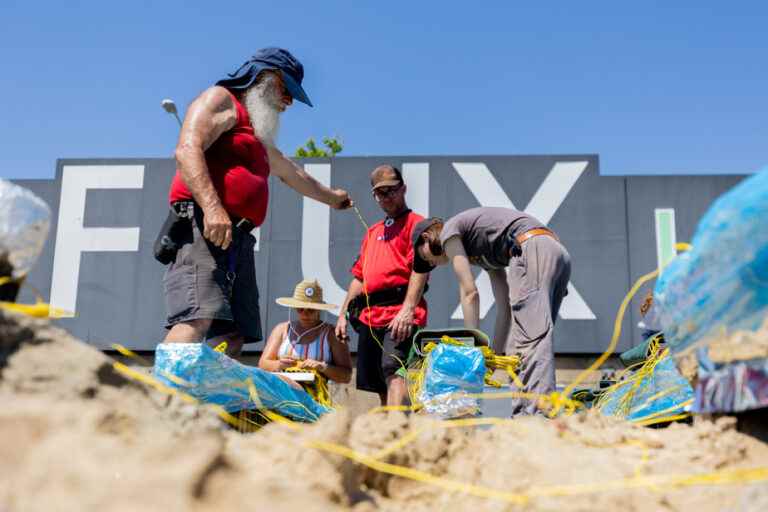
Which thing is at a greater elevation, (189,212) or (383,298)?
(189,212)

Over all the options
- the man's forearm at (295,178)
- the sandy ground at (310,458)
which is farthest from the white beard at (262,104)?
the sandy ground at (310,458)

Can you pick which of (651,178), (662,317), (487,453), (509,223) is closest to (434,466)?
(487,453)

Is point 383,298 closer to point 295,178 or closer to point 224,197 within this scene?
point 295,178

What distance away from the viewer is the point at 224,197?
2.89 m

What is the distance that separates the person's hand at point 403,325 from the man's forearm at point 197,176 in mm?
1370

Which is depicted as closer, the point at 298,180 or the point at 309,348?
the point at 298,180

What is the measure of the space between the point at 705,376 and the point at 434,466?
0.69 m

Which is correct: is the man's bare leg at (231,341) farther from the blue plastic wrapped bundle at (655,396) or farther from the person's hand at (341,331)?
the blue plastic wrapped bundle at (655,396)

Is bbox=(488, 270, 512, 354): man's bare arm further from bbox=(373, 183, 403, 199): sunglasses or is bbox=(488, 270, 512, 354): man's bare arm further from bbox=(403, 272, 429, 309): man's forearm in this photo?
bbox=(373, 183, 403, 199): sunglasses

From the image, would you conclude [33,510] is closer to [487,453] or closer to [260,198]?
[487,453]

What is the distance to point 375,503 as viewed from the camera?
130 centimetres

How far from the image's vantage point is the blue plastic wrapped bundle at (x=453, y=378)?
3.17 meters

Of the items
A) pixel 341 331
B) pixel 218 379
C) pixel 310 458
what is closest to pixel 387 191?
pixel 341 331

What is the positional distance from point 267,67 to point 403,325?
154 cm
